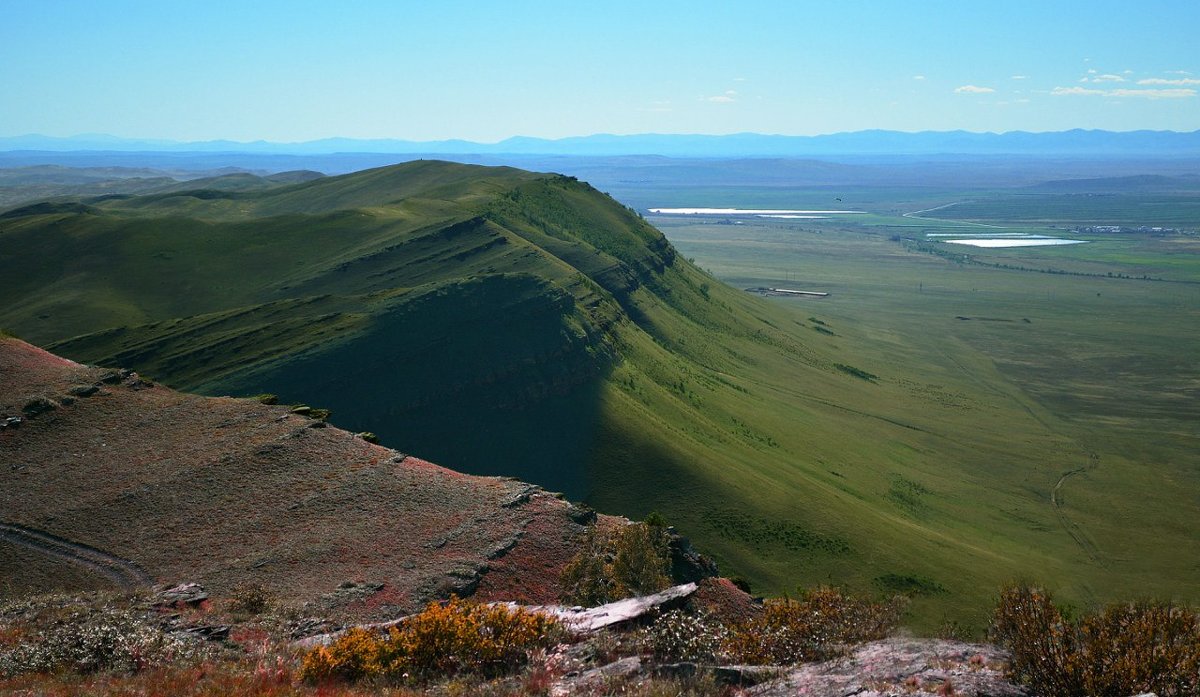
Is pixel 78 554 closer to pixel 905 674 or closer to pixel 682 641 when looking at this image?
pixel 682 641

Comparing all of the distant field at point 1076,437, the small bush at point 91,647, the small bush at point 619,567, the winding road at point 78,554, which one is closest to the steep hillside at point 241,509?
the winding road at point 78,554

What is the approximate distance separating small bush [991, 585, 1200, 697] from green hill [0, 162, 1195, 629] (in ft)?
157

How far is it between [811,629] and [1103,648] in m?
9.58

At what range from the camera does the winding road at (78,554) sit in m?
42.0

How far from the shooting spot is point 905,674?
23.6 meters

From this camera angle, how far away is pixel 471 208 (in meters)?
161

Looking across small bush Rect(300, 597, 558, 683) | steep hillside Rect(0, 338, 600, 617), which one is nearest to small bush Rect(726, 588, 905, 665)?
small bush Rect(300, 597, 558, 683)

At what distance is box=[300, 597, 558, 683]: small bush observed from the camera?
27.3 m

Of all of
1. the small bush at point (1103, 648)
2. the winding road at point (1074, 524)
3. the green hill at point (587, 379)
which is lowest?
the winding road at point (1074, 524)

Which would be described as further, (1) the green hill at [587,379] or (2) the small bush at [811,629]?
(1) the green hill at [587,379]

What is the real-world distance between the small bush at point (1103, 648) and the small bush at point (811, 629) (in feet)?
17.5

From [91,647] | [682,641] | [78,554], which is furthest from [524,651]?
[78,554]

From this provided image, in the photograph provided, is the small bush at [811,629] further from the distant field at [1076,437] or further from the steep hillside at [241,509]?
the distant field at [1076,437]

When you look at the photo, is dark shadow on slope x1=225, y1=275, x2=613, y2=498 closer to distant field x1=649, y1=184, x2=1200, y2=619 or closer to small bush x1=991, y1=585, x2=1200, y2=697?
distant field x1=649, y1=184, x2=1200, y2=619
